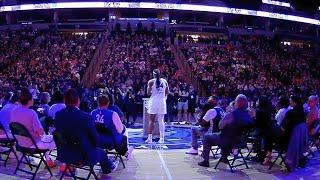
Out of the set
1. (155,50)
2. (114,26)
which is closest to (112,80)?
(155,50)

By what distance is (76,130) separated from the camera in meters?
5.62

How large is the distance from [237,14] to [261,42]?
8565 millimetres

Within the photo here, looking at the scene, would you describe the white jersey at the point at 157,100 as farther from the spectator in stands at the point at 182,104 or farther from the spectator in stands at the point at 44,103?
the spectator in stands at the point at 182,104

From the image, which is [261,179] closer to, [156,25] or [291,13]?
[156,25]

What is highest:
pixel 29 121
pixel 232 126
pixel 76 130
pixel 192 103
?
pixel 76 130

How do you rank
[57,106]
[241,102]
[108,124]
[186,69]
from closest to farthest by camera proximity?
[108,124] < [241,102] < [57,106] < [186,69]

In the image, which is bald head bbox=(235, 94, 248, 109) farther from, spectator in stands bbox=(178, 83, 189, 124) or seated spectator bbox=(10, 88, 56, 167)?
spectator in stands bbox=(178, 83, 189, 124)

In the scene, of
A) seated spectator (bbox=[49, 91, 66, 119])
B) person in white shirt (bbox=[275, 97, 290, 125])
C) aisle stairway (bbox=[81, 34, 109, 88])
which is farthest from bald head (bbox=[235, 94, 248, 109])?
aisle stairway (bbox=[81, 34, 109, 88])

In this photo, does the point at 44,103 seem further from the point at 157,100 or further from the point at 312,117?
the point at 312,117

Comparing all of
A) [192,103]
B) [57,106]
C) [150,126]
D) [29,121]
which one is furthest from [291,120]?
[192,103]

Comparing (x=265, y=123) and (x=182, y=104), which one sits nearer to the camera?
(x=265, y=123)

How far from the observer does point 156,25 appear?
36250mm

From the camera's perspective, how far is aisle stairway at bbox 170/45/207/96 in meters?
20.9

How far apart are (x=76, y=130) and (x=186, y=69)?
733 inches
